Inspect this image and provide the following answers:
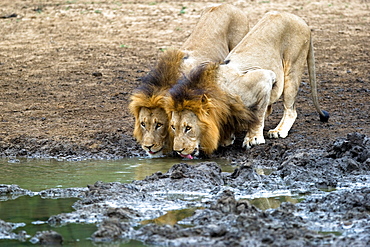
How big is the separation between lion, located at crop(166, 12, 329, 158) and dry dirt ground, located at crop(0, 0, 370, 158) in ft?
1.02

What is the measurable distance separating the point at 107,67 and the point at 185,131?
16.0 ft

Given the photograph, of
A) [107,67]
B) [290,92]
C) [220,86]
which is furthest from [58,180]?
[107,67]

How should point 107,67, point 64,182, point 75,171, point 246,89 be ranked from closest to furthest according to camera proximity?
point 64,182 < point 75,171 < point 246,89 < point 107,67

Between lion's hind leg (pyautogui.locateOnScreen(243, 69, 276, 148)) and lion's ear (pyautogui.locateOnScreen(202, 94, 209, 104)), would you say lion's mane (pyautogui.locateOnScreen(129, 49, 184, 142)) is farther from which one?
lion's hind leg (pyautogui.locateOnScreen(243, 69, 276, 148))

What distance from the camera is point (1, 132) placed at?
29.7 feet

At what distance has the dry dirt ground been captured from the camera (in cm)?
870

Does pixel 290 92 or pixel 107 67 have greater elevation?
pixel 290 92

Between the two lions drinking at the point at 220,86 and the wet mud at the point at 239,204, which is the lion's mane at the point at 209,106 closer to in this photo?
Answer: the two lions drinking at the point at 220,86

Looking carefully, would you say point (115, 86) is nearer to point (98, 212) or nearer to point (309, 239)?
point (98, 212)

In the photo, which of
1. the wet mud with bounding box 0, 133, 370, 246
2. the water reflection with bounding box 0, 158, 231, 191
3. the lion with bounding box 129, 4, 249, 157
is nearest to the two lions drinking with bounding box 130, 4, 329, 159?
the lion with bounding box 129, 4, 249, 157

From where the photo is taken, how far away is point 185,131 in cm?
756

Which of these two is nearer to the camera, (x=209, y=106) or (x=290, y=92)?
(x=209, y=106)

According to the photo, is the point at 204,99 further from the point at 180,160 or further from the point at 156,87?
the point at 180,160

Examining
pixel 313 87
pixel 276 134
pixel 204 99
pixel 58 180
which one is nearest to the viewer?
pixel 58 180
